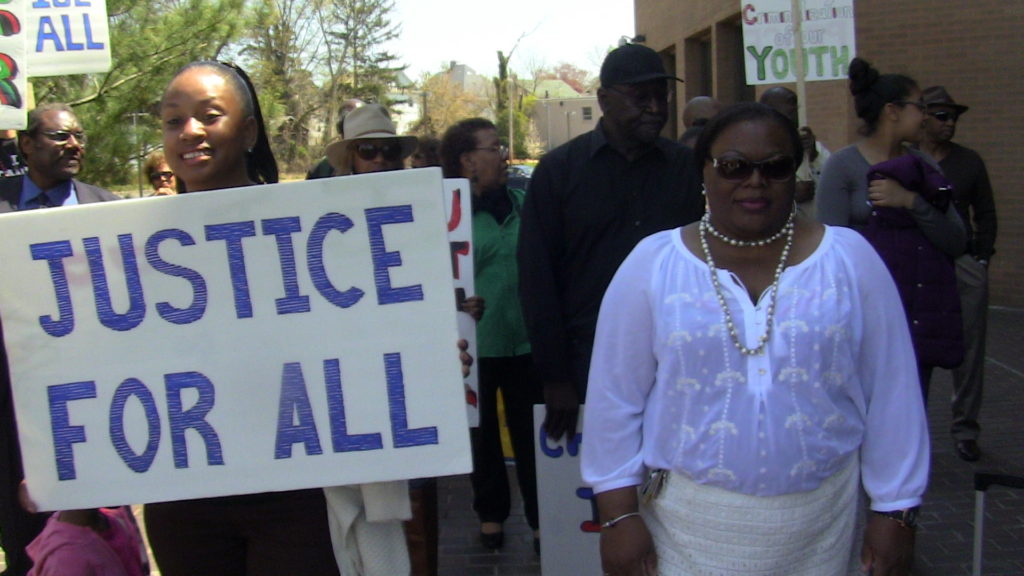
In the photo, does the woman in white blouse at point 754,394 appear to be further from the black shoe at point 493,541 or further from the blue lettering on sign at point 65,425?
the black shoe at point 493,541

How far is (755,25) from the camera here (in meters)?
8.44

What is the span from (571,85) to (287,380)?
357 ft

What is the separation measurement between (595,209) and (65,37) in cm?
403

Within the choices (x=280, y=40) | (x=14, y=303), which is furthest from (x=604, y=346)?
(x=280, y=40)

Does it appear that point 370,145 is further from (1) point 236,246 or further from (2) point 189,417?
(2) point 189,417

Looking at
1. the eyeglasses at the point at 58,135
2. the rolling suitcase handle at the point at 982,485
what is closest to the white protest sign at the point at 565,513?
the rolling suitcase handle at the point at 982,485

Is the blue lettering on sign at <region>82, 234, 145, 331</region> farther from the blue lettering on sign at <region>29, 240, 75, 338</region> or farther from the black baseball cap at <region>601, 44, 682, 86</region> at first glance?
the black baseball cap at <region>601, 44, 682, 86</region>

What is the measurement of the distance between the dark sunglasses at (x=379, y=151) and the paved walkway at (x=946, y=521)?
192 cm

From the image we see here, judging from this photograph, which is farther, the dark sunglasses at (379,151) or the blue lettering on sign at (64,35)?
the blue lettering on sign at (64,35)

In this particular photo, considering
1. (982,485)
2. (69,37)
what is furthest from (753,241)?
(69,37)

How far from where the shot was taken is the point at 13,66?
5.69 meters

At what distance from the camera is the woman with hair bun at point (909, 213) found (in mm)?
4238

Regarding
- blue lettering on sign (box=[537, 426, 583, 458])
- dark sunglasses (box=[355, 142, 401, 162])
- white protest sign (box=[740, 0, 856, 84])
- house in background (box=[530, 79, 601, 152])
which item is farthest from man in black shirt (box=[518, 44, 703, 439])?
house in background (box=[530, 79, 601, 152])

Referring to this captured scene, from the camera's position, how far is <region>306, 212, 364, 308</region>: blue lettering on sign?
2.29 metres
